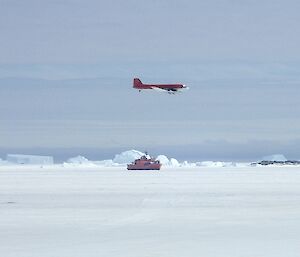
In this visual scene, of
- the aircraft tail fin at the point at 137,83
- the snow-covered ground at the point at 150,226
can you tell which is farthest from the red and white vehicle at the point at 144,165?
the snow-covered ground at the point at 150,226

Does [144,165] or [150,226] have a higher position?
[144,165]

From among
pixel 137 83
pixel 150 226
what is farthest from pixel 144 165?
pixel 150 226

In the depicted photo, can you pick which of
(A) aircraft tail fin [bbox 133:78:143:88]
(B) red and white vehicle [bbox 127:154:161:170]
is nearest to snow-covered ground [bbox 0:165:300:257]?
(A) aircraft tail fin [bbox 133:78:143:88]

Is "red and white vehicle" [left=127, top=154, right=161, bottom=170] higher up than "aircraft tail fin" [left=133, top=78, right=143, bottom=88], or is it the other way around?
"aircraft tail fin" [left=133, top=78, right=143, bottom=88]

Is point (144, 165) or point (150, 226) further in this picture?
point (144, 165)

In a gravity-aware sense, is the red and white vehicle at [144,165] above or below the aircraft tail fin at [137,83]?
below

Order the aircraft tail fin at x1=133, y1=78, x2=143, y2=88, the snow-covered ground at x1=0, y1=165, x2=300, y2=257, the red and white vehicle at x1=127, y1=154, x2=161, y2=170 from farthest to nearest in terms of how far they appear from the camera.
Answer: the red and white vehicle at x1=127, y1=154, x2=161, y2=170
the aircraft tail fin at x1=133, y1=78, x2=143, y2=88
the snow-covered ground at x1=0, y1=165, x2=300, y2=257

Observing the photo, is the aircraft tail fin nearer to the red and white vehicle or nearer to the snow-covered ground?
the red and white vehicle

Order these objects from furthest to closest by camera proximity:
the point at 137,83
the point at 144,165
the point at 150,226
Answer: the point at 144,165, the point at 137,83, the point at 150,226

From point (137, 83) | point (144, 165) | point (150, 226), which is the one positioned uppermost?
point (137, 83)

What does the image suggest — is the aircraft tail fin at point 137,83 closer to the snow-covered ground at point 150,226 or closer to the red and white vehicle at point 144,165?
the red and white vehicle at point 144,165

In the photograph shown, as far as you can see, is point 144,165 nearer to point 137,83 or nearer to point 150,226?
point 137,83

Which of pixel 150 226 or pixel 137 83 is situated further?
pixel 137 83

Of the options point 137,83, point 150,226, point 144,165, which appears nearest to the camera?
point 150,226
